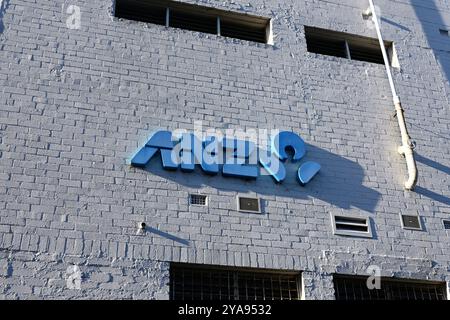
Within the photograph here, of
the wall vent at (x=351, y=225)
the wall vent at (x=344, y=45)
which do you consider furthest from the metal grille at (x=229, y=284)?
the wall vent at (x=344, y=45)

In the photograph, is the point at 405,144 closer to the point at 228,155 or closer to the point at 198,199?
the point at 228,155

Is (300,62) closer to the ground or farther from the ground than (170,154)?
farther from the ground

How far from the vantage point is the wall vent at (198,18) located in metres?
9.82

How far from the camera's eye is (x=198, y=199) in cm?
791

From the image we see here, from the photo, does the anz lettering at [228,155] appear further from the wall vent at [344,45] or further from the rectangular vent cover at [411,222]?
the wall vent at [344,45]

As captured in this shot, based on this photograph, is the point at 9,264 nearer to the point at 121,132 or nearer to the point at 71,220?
the point at 71,220

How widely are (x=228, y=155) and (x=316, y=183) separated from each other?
4.52ft

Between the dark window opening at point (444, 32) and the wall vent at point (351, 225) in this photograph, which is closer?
the wall vent at point (351, 225)

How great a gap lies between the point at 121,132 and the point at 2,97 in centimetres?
167

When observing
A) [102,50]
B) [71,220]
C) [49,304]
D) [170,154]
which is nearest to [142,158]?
[170,154]

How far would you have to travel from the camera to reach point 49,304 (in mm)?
5723

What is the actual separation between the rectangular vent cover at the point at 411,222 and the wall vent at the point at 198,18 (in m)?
3.72

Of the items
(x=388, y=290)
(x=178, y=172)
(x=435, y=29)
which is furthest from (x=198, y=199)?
(x=435, y=29)

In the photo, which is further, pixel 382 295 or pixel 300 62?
pixel 300 62
